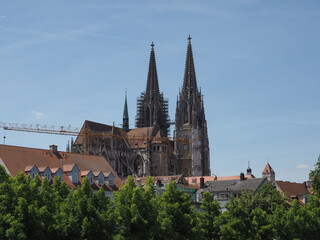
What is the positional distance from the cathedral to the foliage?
318 feet

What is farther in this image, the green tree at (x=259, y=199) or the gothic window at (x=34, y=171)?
the green tree at (x=259, y=199)

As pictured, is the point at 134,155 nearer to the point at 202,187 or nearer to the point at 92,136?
the point at 92,136

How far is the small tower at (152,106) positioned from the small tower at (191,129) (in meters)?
13.2

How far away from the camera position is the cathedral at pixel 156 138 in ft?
525

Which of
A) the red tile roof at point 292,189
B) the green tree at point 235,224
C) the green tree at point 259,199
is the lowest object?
A: the green tree at point 235,224

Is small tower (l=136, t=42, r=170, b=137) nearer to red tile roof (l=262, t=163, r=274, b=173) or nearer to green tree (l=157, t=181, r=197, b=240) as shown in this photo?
red tile roof (l=262, t=163, r=274, b=173)

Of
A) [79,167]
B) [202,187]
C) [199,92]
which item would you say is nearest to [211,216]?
[79,167]

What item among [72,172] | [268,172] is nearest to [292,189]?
[72,172]

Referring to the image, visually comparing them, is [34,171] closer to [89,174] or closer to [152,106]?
[89,174]

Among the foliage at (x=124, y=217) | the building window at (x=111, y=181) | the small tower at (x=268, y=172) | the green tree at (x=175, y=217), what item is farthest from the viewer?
the small tower at (x=268, y=172)

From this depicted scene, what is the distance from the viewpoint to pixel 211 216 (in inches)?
2265

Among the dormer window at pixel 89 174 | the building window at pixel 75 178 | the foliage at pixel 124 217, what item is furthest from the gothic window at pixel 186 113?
the foliage at pixel 124 217

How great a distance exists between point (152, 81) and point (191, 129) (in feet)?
95.5

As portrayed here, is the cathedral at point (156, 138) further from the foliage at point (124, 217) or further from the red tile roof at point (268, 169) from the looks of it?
the foliage at point (124, 217)
